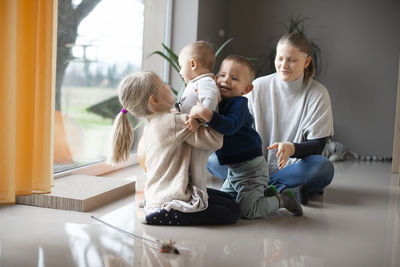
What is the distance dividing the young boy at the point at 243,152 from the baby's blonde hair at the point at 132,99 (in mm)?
312

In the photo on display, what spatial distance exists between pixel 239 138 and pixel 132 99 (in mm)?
518

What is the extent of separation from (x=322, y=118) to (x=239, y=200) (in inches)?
28.9

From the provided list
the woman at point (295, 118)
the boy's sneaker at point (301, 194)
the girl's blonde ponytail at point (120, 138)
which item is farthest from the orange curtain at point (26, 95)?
the boy's sneaker at point (301, 194)

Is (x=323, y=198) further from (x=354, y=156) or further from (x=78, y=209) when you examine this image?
(x=354, y=156)

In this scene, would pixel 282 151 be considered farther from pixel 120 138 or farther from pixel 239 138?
pixel 120 138

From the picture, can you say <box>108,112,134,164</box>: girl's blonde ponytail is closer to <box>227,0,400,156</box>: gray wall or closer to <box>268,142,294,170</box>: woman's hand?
<box>268,142,294,170</box>: woman's hand

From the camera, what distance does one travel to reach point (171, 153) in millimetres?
1851

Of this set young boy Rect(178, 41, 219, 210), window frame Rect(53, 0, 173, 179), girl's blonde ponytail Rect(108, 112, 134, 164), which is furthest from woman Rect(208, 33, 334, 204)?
window frame Rect(53, 0, 173, 179)

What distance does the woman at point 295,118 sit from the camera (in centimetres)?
244

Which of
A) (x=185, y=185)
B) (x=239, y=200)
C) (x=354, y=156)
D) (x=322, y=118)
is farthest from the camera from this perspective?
(x=354, y=156)

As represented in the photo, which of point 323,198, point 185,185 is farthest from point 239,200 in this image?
point 323,198

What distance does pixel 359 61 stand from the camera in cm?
442

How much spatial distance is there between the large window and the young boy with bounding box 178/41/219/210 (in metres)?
0.96

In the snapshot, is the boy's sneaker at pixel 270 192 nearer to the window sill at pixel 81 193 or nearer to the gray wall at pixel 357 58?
the window sill at pixel 81 193
